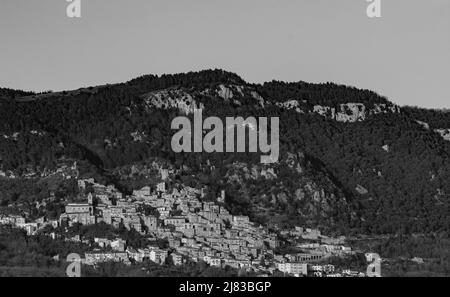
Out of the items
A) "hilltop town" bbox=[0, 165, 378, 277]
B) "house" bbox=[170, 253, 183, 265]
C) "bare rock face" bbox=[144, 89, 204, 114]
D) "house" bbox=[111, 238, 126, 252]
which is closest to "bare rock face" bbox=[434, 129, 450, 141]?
"bare rock face" bbox=[144, 89, 204, 114]

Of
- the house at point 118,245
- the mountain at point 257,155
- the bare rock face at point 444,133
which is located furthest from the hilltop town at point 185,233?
the bare rock face at point 444,133

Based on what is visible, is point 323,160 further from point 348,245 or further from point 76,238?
point 76,238

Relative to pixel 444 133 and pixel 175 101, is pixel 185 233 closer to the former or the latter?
pixel 175 101

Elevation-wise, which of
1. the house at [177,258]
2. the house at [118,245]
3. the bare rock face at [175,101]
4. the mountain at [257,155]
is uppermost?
the bare rock face at [175,101]

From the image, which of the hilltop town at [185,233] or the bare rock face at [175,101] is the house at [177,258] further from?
the bare rock face at [175,101]

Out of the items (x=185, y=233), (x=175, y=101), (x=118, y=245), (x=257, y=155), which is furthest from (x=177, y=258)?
(x=175, y=101)

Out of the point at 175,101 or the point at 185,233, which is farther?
the point at 175,101
